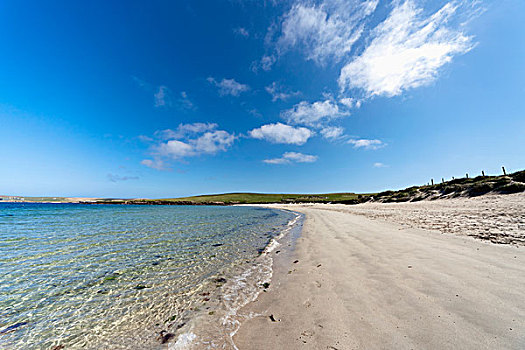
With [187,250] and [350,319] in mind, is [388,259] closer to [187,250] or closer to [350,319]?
[350,319]

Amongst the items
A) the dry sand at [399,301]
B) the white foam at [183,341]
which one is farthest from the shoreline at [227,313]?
the dry sand at [399,301]

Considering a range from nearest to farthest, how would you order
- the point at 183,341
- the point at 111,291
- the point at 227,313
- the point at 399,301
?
the point at 183,341
the point at 399,301
the point at 227,313
the point at 111,291

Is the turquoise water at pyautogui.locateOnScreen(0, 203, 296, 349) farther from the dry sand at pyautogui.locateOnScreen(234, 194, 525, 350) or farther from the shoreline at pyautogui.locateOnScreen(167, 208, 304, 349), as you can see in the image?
the dry sand at pyautogui.locateOnScreen(234, 194, 525, 350)

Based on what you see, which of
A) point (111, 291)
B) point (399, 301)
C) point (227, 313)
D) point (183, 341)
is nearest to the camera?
point (183, 341)

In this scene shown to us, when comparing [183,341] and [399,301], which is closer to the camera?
[183,341]

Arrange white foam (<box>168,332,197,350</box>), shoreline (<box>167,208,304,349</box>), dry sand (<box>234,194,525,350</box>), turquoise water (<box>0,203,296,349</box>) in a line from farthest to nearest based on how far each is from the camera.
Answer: turquoise water (<box>0,203,296,349</box>) → shoreline (<box>167,208,304,349</box>) → white foam (<box>168,332,197,350</box>) → dry sand (<box>234,194,525,350</box>)

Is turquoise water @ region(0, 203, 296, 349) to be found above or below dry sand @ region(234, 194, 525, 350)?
below

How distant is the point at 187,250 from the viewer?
1056cm

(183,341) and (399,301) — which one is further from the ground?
(399,301)

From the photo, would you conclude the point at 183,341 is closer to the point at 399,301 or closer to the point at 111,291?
the point at 111,291

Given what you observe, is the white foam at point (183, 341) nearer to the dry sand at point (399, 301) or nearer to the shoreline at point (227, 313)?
the shoreline at point (227, 313)

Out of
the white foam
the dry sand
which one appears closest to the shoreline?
the white foam

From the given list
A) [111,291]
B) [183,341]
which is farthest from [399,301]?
[111,291]

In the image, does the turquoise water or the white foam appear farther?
the turquoise water
